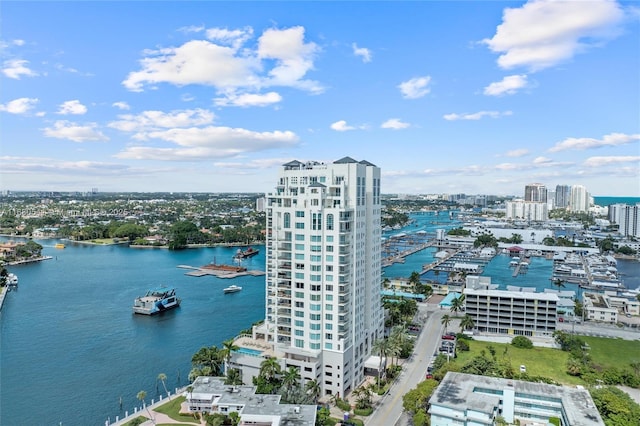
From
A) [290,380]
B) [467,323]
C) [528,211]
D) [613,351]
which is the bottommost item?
[613,351]

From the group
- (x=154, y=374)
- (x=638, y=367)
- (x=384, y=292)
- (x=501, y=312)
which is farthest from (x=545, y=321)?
(x=154, y=374)

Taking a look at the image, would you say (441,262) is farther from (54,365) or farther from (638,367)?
(54,365)

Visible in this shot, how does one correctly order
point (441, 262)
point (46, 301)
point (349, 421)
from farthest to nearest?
point (441, 262) < point (46, 301) < point (349, 421)

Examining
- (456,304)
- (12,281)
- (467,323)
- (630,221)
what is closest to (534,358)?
(467,323)

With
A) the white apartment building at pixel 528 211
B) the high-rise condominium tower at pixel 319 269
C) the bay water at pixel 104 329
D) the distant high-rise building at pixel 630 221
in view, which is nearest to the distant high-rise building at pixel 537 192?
the white apartment building at pixel 528 211

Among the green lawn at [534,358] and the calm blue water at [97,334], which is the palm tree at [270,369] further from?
the green lawn at [534,358]

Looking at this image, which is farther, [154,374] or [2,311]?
[2,311]

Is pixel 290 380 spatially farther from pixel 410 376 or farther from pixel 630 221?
pixel 630 221
